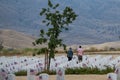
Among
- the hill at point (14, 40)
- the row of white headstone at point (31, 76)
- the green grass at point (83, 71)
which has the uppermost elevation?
the hill at point (14, 40)

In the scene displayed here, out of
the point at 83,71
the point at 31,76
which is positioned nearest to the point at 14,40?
the point at 83,71

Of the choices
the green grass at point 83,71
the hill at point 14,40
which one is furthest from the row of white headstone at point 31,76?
the hill at point 14,40

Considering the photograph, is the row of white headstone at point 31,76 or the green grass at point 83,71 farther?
the green grass at point 83,71

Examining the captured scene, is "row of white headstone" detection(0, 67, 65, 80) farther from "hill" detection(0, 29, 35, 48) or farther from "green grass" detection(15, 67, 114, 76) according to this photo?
"hill" detection(0, 29, 35, 48)

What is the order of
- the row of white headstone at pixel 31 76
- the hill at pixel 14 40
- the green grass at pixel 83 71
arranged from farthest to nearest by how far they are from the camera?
the hill at pixel 14 40, the green grass at pixel 83 71, the row of white headstone at pixel 31 76

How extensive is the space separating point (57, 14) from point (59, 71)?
1067 centimetres

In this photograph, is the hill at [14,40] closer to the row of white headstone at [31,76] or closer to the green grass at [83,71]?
the green grass at [83,71]

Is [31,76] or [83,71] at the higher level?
[83,71]

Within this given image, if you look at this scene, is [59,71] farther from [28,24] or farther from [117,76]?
[28,24]

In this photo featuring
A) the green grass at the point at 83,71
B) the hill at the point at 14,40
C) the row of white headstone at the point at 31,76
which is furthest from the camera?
the hill at the point at 14,40

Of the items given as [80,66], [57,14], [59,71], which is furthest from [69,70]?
[59,71]

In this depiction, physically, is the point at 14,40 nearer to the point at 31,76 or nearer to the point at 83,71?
the point at 83,71

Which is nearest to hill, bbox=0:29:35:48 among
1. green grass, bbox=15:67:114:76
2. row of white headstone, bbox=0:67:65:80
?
green grass, bbox=15:67:114:76

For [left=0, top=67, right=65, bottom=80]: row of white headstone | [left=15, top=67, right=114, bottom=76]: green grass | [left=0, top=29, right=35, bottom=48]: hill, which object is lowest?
[left=0, top=67, right=65, bottom=80]: row of white headstone
